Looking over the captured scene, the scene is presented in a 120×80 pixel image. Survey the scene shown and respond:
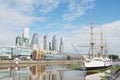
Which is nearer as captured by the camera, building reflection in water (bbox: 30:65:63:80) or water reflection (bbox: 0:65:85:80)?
water reflection (bbox: 0:65:85:80)

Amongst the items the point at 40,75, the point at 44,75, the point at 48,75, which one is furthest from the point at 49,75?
the point at 40,75

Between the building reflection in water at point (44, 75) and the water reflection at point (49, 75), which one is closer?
the water reflection at point (49, 75)

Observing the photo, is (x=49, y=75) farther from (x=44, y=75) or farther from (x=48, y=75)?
(x=44, y=75)

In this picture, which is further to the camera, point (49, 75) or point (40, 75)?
point (40, 75)

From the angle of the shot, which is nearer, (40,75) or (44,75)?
(44,75)

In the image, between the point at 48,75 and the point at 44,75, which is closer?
the point at 44,75

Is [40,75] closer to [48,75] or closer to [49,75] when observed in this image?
[48,75]

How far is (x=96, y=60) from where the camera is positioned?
97.1 metres

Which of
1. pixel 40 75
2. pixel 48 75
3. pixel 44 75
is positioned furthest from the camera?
pixel 48 75

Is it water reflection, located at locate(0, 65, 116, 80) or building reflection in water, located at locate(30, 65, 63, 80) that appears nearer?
water reflection, located at locate(0, 65, 116, 80)

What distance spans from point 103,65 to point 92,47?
1176 centimetres

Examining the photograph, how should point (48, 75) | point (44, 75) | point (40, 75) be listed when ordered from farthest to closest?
1. point (48, 75)
2. point (40, 75)
3. point (44, 75)

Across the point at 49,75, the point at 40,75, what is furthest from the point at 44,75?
the point at 49,75

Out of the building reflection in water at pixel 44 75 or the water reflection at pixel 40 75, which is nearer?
the water reflection at pixel 40 75
